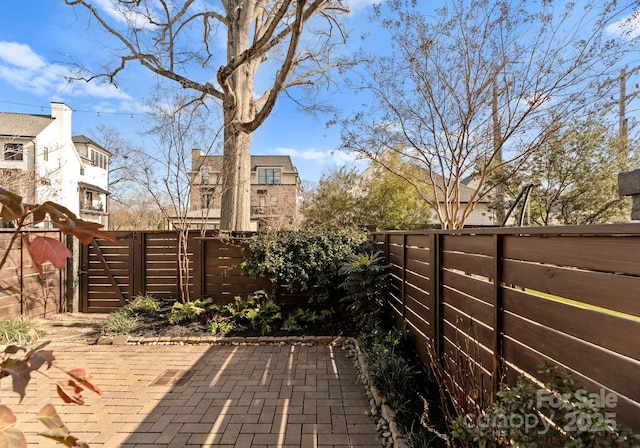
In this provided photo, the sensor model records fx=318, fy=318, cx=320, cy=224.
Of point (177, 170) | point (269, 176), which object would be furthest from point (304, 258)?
point (269, 176)

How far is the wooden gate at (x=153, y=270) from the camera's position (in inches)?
211

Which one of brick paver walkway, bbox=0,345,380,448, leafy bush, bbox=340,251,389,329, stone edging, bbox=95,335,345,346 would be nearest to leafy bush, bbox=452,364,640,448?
brick paver walkway, bbox=0,345,380,448

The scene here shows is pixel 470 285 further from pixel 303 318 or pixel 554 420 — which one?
pixel 303 318

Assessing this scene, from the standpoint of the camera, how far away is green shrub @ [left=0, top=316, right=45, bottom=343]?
13.7 feet

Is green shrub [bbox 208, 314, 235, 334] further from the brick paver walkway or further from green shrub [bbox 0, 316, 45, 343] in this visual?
green shrub [bbox 0, 316, 45, 343]

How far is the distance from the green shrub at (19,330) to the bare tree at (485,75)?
6875mm

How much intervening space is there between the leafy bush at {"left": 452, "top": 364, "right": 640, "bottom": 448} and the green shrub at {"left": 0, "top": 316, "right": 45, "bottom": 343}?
5514 mm

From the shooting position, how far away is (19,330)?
4.35 m

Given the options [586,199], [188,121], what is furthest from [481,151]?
[188,121]

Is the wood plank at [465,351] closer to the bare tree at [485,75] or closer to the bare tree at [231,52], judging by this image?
the bare tree at [485,75]

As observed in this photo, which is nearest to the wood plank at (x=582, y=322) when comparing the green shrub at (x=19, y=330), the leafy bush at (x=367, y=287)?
the leafy bush at (x=367, y=287)

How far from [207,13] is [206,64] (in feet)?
4.00

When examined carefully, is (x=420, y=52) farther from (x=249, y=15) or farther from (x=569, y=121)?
(x=249, y=15)

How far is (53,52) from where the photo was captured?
7727mm
